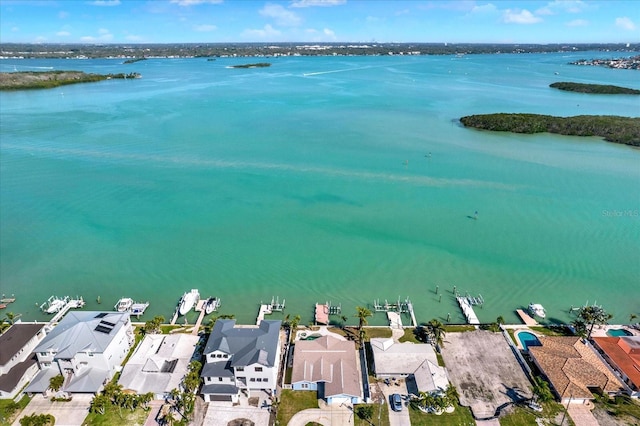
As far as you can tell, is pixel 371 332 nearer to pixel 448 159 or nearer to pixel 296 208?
pixel 296 208

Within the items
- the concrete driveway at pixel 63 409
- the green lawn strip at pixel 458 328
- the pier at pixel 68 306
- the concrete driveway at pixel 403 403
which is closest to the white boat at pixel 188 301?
the pier at pixel 68 306

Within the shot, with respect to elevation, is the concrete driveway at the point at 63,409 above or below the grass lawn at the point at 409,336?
below

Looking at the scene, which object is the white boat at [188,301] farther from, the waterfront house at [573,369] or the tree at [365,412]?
the waterfront house at [573,369]

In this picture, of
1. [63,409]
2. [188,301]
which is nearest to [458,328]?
[188,301]

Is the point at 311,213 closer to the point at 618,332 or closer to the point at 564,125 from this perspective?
the point at 618,332

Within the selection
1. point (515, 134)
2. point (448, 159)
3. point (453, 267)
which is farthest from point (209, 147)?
point (515, 134)

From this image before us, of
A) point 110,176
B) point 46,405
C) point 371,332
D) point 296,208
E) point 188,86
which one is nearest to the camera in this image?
point 46,405

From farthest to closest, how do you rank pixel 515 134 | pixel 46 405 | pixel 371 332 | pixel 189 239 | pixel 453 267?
pixel 515 134 < pixel 189 239 < pixel 453 267 < pixel 371 332 < pixel 46 405

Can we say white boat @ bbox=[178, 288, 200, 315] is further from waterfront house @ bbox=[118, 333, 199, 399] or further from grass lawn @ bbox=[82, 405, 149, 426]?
grass lawn @ bbox=[82, 405, 149, 426]
